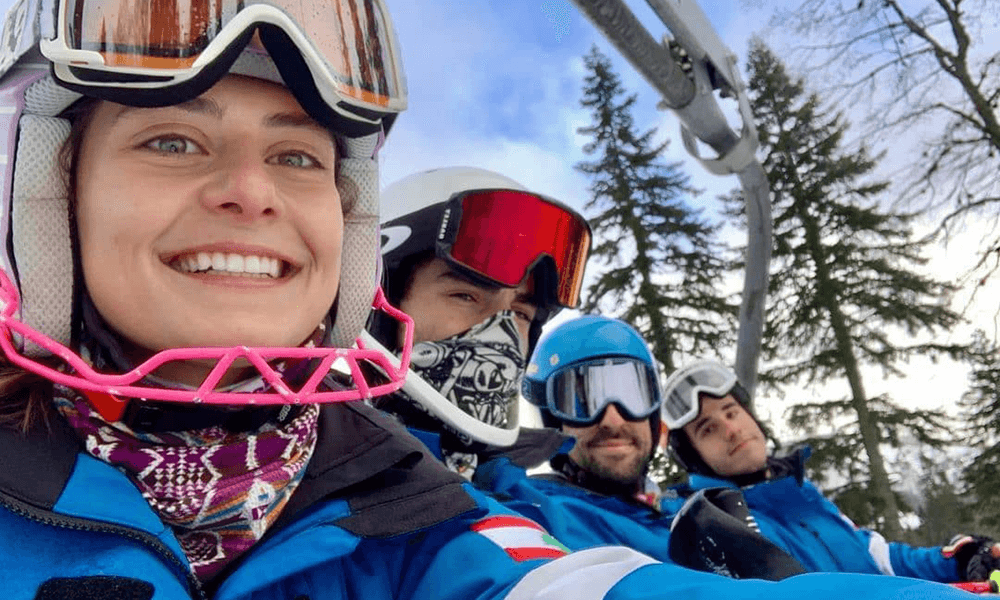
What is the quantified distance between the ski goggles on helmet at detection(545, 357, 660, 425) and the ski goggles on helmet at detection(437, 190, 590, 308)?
111 centimetres

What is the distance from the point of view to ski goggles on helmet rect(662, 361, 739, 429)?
5.34 metres

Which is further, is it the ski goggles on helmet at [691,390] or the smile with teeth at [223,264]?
the ski goggles on helmet at [691,390]

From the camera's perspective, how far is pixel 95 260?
1.40 meters

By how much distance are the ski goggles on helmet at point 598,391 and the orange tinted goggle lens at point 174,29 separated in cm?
288

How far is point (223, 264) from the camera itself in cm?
142

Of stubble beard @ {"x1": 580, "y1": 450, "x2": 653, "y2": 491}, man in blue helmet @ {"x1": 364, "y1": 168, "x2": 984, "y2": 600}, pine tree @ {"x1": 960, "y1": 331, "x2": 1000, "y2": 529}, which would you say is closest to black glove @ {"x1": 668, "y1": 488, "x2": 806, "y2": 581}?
man in blue helmet @ {"x1": 364, "y1": 168, "x2": 984, "y2": 600}

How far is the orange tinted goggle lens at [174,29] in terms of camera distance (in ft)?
4.57

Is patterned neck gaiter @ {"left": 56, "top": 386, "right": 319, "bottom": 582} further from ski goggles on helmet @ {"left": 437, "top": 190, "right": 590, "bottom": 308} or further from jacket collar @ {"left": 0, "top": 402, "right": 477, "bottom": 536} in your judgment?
ski goggles on helmet @ {"left": 437, "top": 190, "right": 590, "bottom": 308}

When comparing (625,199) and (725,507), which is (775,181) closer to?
(625,199)

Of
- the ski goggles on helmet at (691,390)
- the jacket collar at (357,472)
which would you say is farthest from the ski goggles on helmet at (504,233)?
the ski goggles on helmet at (691,390)

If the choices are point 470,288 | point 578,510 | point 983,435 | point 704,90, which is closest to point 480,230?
point 470,288

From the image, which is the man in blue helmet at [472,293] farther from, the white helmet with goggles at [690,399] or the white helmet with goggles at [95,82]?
the white helmet with goggles at [690,399]

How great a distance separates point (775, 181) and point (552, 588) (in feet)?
66.2

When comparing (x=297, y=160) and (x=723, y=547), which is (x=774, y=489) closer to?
(x=723, y=547)
